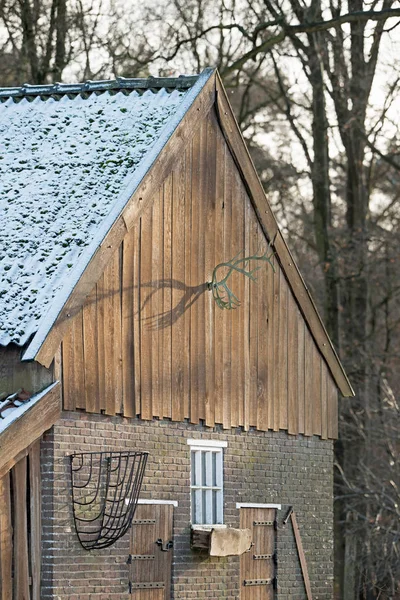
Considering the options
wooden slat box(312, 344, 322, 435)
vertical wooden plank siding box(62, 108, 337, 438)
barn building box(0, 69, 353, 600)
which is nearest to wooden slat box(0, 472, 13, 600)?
barn building box(0, 69, 353, 600)

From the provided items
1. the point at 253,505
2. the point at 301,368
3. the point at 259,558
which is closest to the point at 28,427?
the point at 253,505

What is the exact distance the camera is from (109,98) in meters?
19.0

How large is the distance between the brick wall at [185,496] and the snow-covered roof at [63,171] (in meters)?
1.57

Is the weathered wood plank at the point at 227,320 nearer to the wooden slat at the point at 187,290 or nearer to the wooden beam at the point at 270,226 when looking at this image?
the wooden beam at the point at 270,226

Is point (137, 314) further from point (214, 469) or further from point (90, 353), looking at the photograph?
point (214, 469)

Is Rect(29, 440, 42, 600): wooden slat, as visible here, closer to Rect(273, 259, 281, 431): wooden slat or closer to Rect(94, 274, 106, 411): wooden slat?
Rect(94, 274, 106, 411): wooden slat

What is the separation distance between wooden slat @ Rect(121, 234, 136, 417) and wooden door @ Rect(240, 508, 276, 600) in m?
3.10

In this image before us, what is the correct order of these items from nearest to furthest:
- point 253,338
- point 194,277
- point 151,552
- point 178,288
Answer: point 151,552 < point 178,288 < point 194,277 < point 253,338

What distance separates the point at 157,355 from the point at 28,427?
3019 millimetres

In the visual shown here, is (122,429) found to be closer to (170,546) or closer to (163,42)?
(170,546)

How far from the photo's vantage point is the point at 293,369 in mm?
19922

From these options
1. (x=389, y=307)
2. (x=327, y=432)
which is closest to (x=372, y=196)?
(x=389, y=307)

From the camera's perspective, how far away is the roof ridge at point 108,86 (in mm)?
18750

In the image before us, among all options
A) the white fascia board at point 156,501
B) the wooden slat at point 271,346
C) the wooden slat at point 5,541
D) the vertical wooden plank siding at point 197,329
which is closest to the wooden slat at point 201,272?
the vertical wooden plank siding at point 197,329
